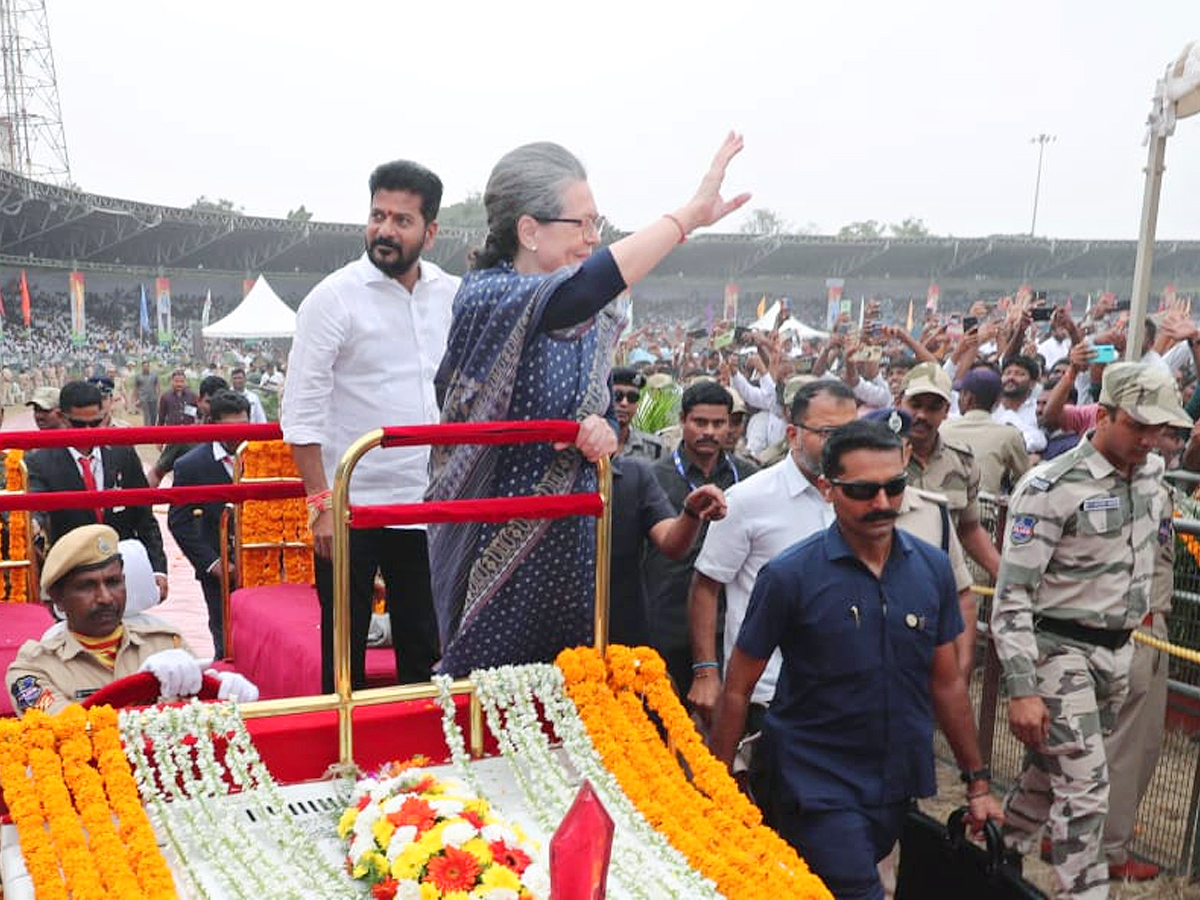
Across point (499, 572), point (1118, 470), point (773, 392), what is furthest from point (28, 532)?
point (773, 392)

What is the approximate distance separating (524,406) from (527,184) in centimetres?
52

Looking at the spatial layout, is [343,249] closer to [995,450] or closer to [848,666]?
[995,450]

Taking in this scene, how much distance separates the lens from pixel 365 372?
3.17 metres

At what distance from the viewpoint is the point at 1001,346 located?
31.0 ft

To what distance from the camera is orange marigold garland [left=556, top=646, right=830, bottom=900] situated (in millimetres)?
1995

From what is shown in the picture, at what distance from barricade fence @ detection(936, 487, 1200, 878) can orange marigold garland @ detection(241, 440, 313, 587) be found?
10.4ft

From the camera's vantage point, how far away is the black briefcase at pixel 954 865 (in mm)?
2672

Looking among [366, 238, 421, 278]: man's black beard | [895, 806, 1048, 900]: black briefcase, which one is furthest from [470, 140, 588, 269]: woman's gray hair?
[895, 806, 1048, 900]: black briefcase

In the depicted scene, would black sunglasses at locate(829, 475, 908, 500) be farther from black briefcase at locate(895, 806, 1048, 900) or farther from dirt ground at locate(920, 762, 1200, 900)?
dirt ground at locate(920, 762, 1200, 900)

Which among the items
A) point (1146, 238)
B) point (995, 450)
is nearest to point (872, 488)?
point (995, 450)

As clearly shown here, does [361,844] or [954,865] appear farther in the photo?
[954,865]

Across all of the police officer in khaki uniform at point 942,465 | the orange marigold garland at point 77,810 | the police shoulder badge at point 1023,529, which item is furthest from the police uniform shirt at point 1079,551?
the orange marigold garland at point 77,810

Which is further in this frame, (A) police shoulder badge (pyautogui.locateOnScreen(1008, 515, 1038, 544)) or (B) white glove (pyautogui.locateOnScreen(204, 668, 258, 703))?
(A) police shoulder badge (pyautogui.locateOnScreen(1008, 515, 1038, 544))

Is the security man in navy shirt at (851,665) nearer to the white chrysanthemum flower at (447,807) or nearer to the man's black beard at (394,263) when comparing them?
the white chrysanthemum flower at (447,807)
